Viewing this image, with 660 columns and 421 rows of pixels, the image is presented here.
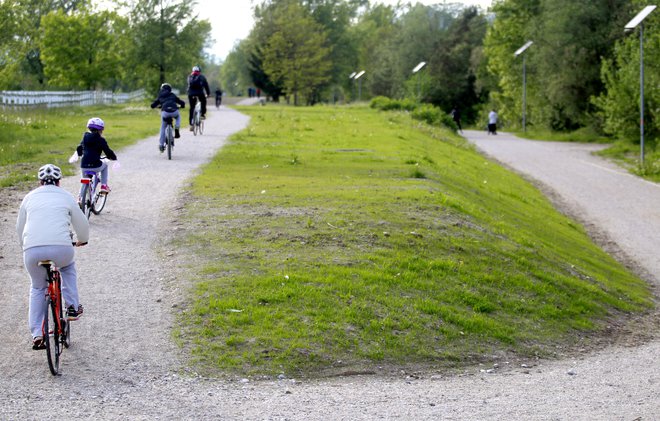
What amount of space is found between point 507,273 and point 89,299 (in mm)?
5721

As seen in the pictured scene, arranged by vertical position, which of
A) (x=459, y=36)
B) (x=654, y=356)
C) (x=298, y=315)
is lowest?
(x=654, y=356)

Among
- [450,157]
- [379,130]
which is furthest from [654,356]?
[379,130]

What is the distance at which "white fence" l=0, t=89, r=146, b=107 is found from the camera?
38.4 metres

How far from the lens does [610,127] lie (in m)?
44.1

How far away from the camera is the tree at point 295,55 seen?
8881 cm

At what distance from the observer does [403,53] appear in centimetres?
9712

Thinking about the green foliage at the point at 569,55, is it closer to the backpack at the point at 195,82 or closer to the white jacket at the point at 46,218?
the backpack at the point at 195,82

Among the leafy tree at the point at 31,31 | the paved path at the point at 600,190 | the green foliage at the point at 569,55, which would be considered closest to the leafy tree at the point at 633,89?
the paved path at the point at 600,190

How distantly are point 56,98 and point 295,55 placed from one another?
45758 mm

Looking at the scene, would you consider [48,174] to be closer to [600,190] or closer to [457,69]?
[600,190]

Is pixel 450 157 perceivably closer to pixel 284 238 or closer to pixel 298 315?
pixel 284 238

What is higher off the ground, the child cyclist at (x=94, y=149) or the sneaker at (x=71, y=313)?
the child cyclist at (x=94, y=149)

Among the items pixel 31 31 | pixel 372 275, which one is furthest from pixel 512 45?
pixel 372 275

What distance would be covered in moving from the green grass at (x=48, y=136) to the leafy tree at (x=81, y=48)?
655 inches
